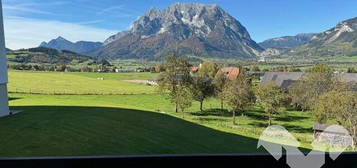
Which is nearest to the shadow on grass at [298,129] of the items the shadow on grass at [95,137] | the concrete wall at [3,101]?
the shadow on grass at [95,137]

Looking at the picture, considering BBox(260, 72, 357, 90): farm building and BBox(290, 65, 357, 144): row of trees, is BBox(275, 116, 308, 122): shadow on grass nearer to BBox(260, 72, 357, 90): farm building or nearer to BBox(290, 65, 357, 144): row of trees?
BBox(290, 65, 357, 144): row of trees

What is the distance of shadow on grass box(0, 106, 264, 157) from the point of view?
11.1 m

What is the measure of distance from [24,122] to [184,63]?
30.2 metres

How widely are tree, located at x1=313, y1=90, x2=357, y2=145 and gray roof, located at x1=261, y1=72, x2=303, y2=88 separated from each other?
30574 mm

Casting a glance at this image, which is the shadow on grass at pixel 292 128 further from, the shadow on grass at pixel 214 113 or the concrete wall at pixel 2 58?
the concrete wall at pixel 2 58

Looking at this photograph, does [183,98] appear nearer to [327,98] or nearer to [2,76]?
[327,98]

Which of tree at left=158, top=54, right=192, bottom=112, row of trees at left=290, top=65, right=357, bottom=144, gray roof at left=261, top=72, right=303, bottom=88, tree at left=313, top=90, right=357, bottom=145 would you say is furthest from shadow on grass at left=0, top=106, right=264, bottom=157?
gray roof at left=261, top=72, right=303, bottom=88

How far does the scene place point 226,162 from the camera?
1697mm

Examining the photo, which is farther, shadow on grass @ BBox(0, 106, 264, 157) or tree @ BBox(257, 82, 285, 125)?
tree @ BBox(257, 82, 285, 125)

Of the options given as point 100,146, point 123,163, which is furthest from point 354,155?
point 100,146

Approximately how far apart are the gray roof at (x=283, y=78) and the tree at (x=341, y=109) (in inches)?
1204

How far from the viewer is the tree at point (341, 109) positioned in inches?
1052

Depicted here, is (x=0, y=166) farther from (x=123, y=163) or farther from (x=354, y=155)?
(x=354, y=155)

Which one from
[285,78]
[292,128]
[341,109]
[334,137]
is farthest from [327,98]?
[285,78]
